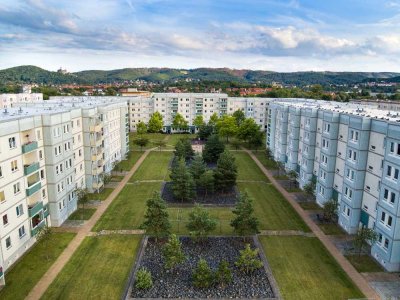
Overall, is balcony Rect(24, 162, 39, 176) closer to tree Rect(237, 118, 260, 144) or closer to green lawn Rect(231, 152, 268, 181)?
green lawn Rect(231, 152, 268, 181)

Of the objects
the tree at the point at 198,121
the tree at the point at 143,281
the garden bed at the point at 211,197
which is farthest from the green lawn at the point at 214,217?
the tree at the point at 198,121

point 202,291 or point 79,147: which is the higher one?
point 79,147

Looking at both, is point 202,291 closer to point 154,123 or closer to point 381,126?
point 381,126

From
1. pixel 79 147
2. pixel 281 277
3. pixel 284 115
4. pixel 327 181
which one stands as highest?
pixel 284 115

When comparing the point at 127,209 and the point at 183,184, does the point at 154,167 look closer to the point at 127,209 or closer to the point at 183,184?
the point at 183,184

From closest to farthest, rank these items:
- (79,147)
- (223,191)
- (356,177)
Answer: (356,177) < (79,147) < (223,191)

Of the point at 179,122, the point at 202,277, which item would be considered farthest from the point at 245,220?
the point at 179,122

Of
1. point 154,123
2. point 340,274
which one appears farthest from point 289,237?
point 154,123
